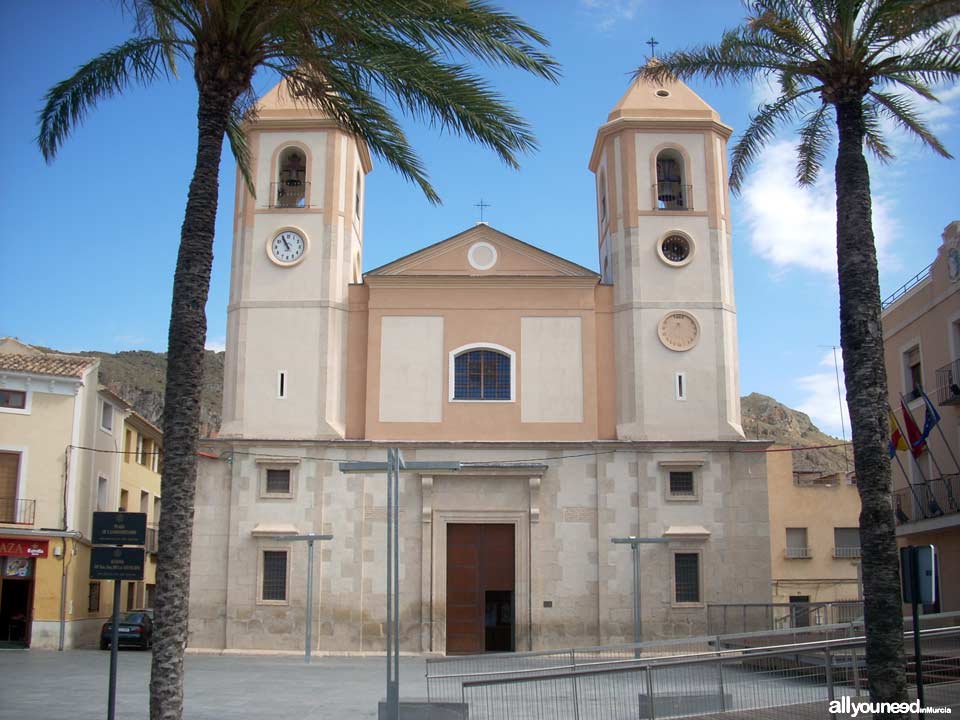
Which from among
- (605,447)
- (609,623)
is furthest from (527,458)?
(609,623)

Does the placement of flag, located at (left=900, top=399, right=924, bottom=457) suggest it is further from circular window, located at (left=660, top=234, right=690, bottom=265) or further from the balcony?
circular window, located at (left=660, top=234, right=690, bottom=265)

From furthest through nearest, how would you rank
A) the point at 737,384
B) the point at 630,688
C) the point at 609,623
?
the point at 737,384, the point at 609,623, the point at 630,688

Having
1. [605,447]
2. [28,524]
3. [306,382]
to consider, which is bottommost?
[28,524]

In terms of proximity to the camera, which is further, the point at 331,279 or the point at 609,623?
the point at 331,279

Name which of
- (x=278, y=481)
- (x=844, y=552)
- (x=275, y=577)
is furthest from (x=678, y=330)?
(x=844, y=552)

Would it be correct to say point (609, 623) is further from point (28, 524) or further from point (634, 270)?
point (28, 524)

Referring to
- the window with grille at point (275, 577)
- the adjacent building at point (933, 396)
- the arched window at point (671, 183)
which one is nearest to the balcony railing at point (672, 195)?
Answer: the arched window at point (671, 183)

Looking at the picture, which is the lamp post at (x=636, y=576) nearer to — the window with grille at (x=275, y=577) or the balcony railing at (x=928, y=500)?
the balcony railing at (x=928, y=500)

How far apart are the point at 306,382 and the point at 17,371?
9.30 m

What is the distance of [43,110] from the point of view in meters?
14.6

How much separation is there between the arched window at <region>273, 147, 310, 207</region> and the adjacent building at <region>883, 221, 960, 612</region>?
16.9 m

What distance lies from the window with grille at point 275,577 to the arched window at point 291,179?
33.5 feet

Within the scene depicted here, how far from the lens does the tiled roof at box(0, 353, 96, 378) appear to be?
105 ft

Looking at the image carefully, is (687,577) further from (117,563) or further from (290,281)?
(117,563)
